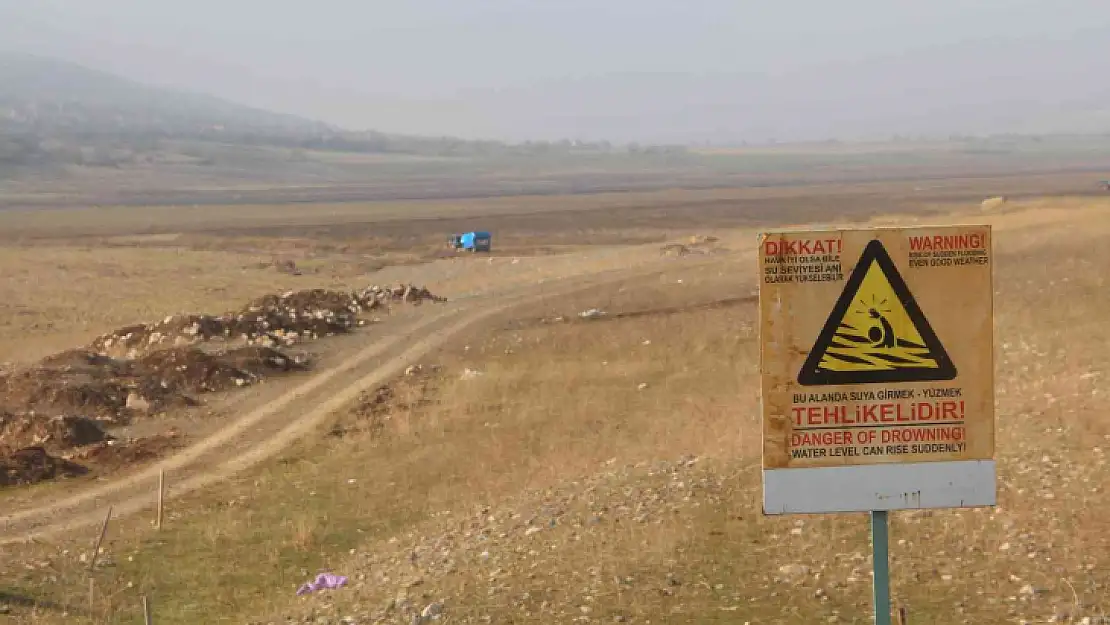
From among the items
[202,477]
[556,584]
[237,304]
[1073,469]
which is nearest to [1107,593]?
[1073,469]

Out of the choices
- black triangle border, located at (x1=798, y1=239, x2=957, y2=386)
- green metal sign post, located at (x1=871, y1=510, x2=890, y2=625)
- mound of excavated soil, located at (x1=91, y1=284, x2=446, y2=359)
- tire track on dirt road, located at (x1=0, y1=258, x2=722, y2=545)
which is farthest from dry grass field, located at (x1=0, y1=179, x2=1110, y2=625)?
black triangle border, located at (x1=798, y1=239, x2=957, y2=386)

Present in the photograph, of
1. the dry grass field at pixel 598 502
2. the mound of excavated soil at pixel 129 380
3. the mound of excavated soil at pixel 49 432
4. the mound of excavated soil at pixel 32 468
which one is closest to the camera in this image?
the dry grass field at pixel 598 502

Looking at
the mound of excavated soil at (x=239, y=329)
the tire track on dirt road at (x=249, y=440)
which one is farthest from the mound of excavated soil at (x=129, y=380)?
the mound of excavated soil at (x=239, y=329)

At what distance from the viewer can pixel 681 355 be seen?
24453 millimetres

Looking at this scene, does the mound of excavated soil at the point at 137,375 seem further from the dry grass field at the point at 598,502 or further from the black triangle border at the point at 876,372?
the black triangle border at the point at 876,372

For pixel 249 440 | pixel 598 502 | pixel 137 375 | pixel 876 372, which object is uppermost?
pixel 876 372

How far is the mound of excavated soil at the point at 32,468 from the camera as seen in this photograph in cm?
1727

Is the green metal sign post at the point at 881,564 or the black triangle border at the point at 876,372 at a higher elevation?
the black triangle border at the point at 876,372

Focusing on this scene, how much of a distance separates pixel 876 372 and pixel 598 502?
692 centimetres

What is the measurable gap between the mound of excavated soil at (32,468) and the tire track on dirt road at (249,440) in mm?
918

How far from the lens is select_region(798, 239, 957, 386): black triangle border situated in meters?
5.99

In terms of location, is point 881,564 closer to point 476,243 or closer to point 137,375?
point 137,375

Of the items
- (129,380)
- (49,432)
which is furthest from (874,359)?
(129,380)

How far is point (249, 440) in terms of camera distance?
65.3 ft
